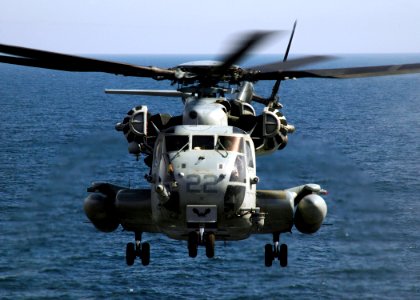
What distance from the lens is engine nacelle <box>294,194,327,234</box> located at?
1479 inches

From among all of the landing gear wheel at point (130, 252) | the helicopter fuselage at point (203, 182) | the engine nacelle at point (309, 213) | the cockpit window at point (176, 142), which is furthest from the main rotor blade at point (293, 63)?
the landing gear wheel at point (130, 252)

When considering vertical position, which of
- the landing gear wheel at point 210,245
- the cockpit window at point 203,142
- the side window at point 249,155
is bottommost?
the landing gear wheel at point 210,245

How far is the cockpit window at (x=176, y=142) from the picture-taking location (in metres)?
34.1

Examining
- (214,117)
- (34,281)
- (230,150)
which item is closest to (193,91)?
(214,117)

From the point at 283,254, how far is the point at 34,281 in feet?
176

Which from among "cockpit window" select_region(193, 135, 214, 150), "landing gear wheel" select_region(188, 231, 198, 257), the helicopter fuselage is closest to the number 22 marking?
the helicopter fuselage

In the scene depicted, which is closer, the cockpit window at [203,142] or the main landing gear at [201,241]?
the main landing gear at [201,241]

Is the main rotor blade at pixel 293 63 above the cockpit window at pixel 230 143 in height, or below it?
above

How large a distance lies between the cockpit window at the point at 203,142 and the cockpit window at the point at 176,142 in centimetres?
37

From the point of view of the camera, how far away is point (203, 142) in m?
34.1

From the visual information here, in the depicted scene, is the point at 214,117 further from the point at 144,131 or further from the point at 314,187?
the point at 314,187

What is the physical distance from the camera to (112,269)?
90375 millimetres

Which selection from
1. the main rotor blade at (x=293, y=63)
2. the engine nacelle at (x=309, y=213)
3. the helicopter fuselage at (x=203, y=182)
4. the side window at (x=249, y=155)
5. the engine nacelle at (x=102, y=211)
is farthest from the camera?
the engine nacelle at (x=102, y=211)

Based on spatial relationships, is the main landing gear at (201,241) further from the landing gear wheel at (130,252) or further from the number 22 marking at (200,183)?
the landing gear wheel at (130,252)
